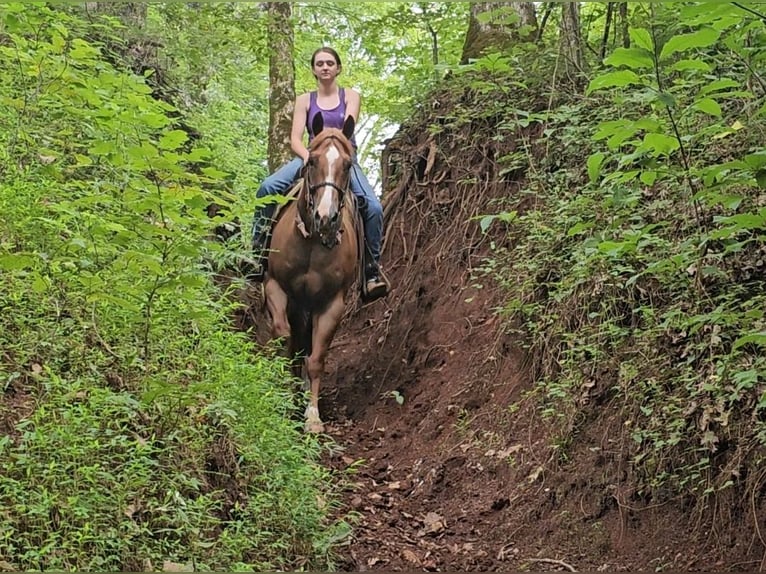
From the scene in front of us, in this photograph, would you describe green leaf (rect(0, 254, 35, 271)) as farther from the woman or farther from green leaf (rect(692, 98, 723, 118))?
green leaf (rect(692, 98, 723, 118))

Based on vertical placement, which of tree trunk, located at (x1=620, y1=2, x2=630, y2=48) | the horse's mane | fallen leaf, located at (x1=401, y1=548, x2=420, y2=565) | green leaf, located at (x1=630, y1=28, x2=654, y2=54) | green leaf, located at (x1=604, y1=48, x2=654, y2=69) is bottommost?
fallen leaf, located at (x1=401, y1=548, x2=420, y2=565)

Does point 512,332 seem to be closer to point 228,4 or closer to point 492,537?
point 492,537

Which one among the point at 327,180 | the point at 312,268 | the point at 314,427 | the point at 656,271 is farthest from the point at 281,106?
the point at 656,271

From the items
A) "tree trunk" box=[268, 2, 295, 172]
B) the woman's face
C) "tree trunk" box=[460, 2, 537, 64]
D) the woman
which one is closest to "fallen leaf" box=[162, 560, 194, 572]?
the woman

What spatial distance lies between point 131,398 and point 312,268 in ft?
11.7

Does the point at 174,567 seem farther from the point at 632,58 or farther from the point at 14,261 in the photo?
the point at 632,58

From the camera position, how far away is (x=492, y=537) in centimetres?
523

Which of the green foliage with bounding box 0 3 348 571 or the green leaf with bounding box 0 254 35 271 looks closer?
the green foliage with bounding box 0 3 348 571

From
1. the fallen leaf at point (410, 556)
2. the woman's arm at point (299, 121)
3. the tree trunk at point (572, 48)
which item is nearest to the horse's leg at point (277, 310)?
the woman's arm at point (299, 121)

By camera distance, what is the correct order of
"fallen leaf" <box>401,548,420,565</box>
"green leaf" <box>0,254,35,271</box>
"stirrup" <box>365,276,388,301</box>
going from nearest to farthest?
1. "green leaf" <box>0,254,35,271</box>
2. "fallen leaf" <box>401,548,420,565</box>
3. "stirrup" <box>365,276,388,301</box>

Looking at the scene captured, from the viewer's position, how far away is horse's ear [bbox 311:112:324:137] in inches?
296

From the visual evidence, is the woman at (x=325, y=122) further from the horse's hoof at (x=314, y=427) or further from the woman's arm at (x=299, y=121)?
the horse's hoof at (x=314, y=427)

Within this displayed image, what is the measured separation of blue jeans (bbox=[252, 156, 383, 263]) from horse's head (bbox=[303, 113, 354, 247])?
2.61 ft

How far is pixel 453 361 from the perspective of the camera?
7891 millimetres
